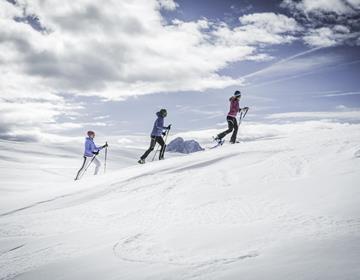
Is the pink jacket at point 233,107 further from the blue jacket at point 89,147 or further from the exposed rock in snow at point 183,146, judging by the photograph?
the exposed rock in snow at point 183,146

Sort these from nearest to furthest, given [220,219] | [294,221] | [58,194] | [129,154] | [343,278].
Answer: [343,278] → [294,221] → [220,219] → [58,194] → [129,154]

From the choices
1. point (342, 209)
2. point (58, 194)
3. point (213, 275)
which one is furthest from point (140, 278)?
point (58, 194)

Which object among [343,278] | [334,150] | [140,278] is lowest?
[140,278]

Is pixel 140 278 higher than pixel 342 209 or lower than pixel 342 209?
lower

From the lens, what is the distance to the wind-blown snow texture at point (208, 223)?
2.81 meters

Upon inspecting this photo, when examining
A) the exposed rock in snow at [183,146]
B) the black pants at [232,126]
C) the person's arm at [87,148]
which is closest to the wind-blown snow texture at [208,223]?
the black pants at [232,126]

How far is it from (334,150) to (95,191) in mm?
5117

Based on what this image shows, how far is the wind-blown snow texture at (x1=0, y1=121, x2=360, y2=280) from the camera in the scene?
281 cm

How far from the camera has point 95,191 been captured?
7.40 meters

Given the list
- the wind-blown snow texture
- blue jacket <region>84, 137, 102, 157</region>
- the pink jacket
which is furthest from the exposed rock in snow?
the wind-blown snow texture

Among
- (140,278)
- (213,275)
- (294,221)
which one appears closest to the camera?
(213,275)

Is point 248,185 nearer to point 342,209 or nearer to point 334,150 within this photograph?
point 342,209

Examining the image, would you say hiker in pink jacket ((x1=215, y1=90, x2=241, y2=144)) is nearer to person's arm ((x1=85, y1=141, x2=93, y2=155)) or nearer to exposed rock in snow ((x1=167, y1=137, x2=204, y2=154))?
person's arm ((x1=85, y1=141, x2=93, y2=155))

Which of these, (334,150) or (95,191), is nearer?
(334,150)
